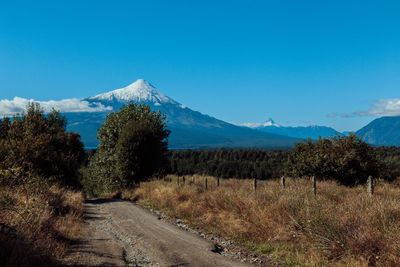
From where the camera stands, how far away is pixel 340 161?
22.0 meters

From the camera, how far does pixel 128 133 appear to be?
27156 mm

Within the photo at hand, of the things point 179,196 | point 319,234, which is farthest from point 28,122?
point 319,234

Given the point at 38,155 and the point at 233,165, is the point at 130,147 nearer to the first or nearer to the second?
the point at 38,155

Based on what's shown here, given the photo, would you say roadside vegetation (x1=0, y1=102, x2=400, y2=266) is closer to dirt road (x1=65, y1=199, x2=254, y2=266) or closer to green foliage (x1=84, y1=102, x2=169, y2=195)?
green foliage (x1=84, y1=102, x2=169, y2=195)

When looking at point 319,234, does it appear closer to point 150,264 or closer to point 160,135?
point 150,264

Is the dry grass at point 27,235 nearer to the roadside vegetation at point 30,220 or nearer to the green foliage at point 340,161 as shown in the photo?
the roadside vegetation at point 30,220

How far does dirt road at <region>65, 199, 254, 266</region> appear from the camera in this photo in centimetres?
725

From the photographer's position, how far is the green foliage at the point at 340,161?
22.1 meters

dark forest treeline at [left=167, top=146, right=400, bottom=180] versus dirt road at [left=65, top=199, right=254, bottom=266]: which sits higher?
dirt road at [left=65, top=199, right=254, bottom=266]

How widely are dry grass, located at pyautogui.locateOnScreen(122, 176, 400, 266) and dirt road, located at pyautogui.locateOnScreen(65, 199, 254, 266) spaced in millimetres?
1610

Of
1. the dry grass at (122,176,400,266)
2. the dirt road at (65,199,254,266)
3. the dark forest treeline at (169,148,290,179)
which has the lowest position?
the dark forest treeline at (169,148,290,179)

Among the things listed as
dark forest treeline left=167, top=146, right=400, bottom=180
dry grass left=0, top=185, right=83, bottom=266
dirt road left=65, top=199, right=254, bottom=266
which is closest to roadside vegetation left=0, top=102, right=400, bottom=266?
dry grass left=0, top=185, right=83, bottom=266

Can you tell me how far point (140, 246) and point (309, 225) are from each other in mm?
5272

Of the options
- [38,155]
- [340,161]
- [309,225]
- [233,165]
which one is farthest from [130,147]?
[233,165]
